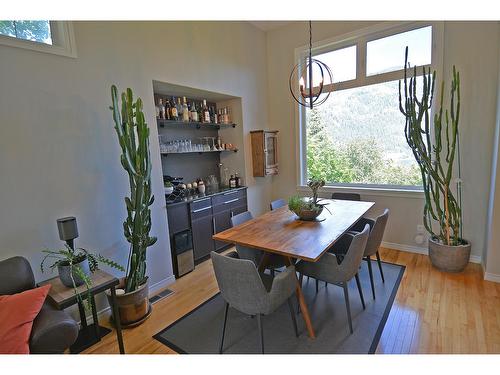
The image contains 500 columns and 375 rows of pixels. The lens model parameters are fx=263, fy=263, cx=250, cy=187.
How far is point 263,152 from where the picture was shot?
4215 mm

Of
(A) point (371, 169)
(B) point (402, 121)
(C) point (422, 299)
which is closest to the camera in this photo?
(C) point (422, 299)

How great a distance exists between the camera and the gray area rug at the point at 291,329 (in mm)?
1983

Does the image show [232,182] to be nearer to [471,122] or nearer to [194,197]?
[194,197]

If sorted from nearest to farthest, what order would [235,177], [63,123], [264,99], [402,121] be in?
[63,123] < [402,121] < [235,177] < [264,99]

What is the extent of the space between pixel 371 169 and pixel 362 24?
200 cm

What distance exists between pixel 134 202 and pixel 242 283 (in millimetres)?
1233

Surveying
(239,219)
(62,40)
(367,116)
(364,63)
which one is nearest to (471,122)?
(367,116)

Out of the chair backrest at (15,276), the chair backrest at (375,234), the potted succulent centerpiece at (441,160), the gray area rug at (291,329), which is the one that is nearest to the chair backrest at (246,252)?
the gray area rug at (291,329)

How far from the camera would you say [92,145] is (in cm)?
233

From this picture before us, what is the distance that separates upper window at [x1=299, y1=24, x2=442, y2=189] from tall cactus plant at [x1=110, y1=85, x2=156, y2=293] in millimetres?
2494

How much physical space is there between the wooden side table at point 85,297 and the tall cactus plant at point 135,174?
344 mm

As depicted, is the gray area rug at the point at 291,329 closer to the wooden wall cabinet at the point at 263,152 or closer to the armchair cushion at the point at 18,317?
the armchair cushion at the point at 18,317
